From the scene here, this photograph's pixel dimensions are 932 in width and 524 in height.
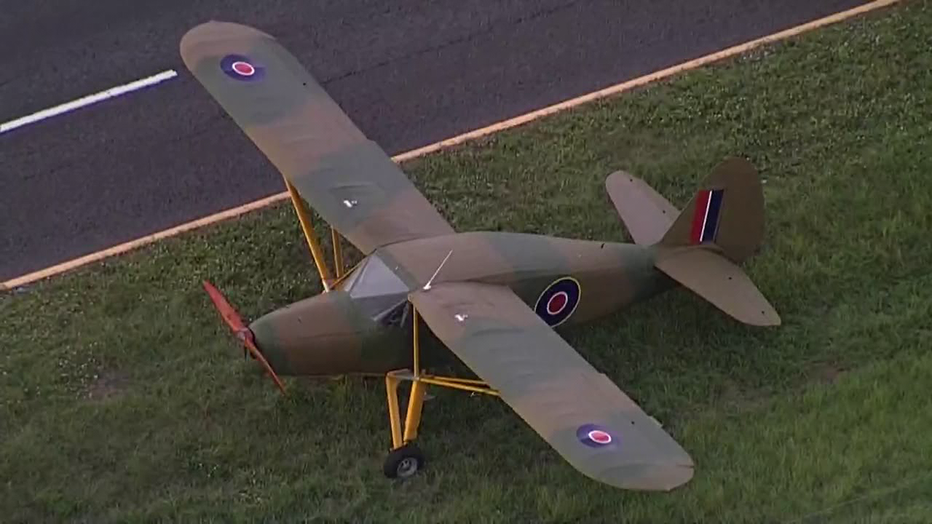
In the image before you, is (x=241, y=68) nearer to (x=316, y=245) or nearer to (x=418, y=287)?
(x=316, y=245)

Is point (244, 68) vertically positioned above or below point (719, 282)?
above

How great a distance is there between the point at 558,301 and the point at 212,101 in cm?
615

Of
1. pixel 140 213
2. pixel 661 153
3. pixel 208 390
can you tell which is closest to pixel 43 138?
pixel 140 213

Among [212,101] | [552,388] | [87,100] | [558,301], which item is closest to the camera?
[552,388]

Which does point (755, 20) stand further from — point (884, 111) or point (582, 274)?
point (582, 274)

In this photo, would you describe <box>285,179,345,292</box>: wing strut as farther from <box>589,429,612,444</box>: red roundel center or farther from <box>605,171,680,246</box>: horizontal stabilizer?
<box>589,429,612,444</box>: red roundel center

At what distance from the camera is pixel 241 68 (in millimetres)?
13680

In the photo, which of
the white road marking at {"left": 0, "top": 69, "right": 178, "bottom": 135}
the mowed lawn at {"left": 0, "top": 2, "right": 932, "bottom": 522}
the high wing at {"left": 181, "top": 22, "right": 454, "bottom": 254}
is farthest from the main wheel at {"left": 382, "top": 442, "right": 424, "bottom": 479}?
the white road marking at {"left": 0, "top": 69, "right": 178, "bottom": 135}

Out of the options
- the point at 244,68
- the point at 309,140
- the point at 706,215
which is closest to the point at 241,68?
the point at 244,68

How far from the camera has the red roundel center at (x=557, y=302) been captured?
12.5 metres

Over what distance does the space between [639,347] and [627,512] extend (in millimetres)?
2296

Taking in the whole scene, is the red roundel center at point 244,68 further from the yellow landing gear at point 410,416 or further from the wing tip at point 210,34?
the yellow landing gear at point 410,416

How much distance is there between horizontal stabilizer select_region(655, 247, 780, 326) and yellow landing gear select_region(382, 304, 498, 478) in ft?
7.23

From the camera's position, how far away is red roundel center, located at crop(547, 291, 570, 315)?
1246 centimetres
